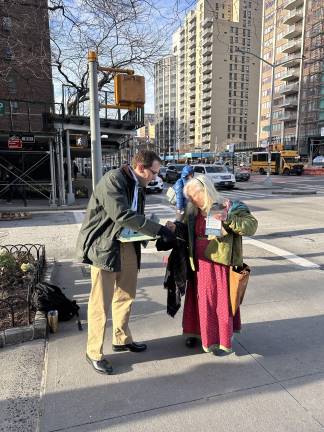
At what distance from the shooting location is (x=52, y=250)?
7.24 metres

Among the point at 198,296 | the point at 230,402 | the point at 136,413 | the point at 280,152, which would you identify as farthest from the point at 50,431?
the point at 280,152

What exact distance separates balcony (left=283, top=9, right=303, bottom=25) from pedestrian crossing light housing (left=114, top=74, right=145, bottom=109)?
74.6 metres

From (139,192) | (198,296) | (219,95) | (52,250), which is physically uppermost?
(219,95)

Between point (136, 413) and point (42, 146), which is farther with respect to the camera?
point (42, 146)

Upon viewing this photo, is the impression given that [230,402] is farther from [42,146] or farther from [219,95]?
[219,95]

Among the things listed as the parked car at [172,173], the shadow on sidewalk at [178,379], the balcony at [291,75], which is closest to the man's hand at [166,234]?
the shadow on sidewalk at [178,379]

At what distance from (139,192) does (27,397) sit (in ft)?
5.75

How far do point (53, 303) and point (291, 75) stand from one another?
77.9 meters

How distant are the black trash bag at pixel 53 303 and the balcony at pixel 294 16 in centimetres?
7717

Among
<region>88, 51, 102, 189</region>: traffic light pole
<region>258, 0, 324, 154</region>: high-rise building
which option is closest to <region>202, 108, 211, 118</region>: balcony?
<region>258, 0, 324, 154</region>: high-rise building

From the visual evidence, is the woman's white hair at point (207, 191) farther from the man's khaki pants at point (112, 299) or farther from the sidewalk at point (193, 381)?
the sidewalk at point (193, 381)

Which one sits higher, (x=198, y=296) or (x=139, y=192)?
(x=139, y=192)

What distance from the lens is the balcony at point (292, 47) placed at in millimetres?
68375

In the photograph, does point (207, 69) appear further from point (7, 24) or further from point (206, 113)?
point (7, 24)
